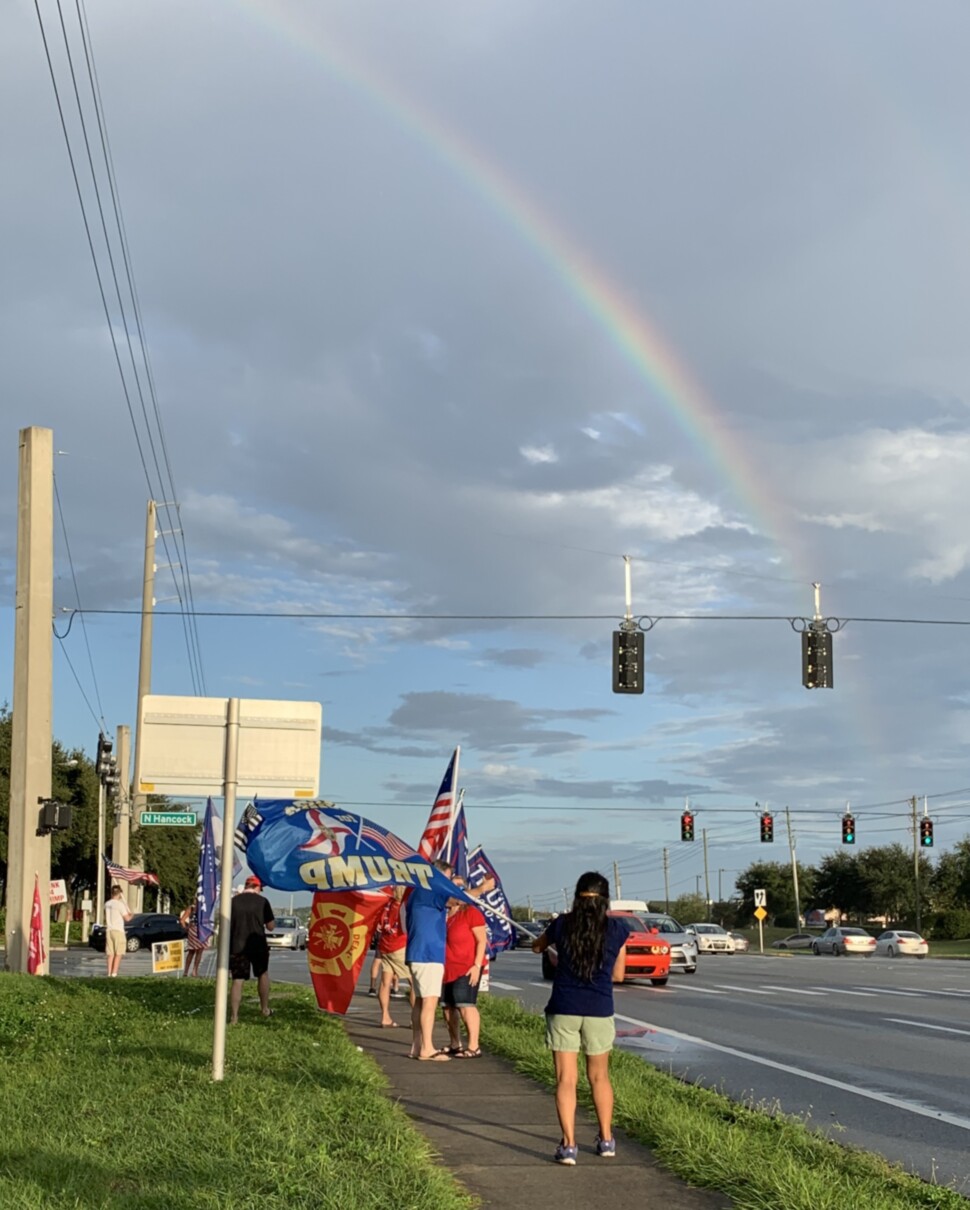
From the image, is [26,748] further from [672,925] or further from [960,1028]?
[672,925]

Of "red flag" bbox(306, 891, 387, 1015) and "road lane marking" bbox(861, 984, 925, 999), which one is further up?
"red flag" bbox(306, 891, 387, 1015)

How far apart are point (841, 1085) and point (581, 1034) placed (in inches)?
232

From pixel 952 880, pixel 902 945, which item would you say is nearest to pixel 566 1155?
pixel 902 945

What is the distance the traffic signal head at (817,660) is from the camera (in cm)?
2536

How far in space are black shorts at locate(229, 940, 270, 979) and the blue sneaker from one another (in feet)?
25.6

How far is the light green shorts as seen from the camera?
8156mm

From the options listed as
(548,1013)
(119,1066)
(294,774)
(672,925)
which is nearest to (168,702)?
(294,774)

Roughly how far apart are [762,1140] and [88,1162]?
13.0ft

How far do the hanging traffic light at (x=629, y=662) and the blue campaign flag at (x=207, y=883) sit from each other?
24.4ft

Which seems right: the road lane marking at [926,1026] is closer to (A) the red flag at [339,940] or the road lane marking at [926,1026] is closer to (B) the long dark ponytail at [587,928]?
(A) the red flag at [339,940]

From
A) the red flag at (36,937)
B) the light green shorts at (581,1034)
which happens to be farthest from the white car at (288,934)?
the light green shorts at (581,1034)

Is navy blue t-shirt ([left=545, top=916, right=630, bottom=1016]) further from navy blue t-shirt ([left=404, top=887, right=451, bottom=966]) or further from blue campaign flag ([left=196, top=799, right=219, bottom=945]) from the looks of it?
blue campaign flag ([left=196, top=799, right=219, bottom=945])

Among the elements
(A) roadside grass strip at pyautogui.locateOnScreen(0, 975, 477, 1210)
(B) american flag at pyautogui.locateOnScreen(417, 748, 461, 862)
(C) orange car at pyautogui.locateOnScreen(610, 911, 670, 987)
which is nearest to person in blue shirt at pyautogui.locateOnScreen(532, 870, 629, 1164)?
(A) roadside grass strip at pyautogui.locateOnScreen(0, 975, 477, 1210)

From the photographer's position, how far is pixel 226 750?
10.7 metres
